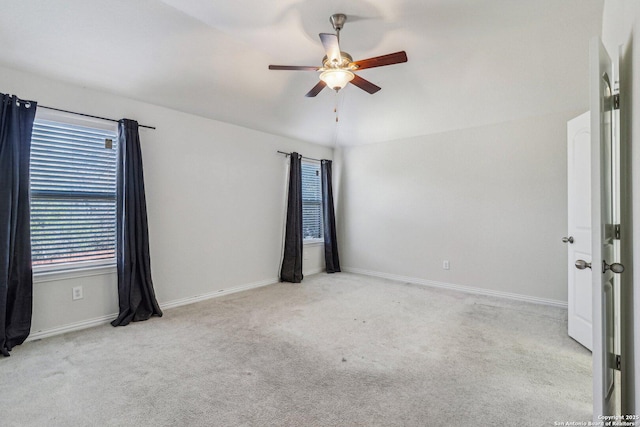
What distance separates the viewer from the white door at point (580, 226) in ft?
8.23

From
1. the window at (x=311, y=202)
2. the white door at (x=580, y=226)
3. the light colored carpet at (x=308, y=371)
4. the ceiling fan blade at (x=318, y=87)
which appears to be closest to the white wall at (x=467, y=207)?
the window at (x=311, y=202)

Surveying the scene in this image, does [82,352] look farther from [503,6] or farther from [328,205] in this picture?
[503,6]

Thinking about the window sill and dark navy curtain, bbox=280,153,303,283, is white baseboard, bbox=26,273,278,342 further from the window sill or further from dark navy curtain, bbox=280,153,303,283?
dark navy curtain, bbox=280,153,303,283

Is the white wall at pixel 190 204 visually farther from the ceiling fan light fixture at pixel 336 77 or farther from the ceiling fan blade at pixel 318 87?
the ceiling fan light fixture at pixel 336 77

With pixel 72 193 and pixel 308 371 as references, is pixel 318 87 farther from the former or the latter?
pixel 72 193

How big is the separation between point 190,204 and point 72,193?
3.86 ft

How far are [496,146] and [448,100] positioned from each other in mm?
906

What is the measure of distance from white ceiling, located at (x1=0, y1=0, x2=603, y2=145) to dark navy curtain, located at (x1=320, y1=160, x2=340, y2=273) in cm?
154

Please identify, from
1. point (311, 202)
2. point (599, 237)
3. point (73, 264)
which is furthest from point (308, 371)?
point (311, 202)

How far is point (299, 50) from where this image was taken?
3242mm

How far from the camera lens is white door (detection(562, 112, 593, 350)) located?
251cm

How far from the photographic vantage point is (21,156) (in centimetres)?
264

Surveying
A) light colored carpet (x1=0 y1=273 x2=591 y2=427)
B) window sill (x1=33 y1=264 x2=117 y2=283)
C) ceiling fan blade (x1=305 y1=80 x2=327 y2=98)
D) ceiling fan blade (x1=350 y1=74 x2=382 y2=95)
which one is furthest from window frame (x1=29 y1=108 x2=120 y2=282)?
ceiling fan blade (x1=350 y1=74 x2=382 y2=95)

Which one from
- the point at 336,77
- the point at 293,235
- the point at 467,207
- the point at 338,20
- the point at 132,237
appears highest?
the point at 338,20
